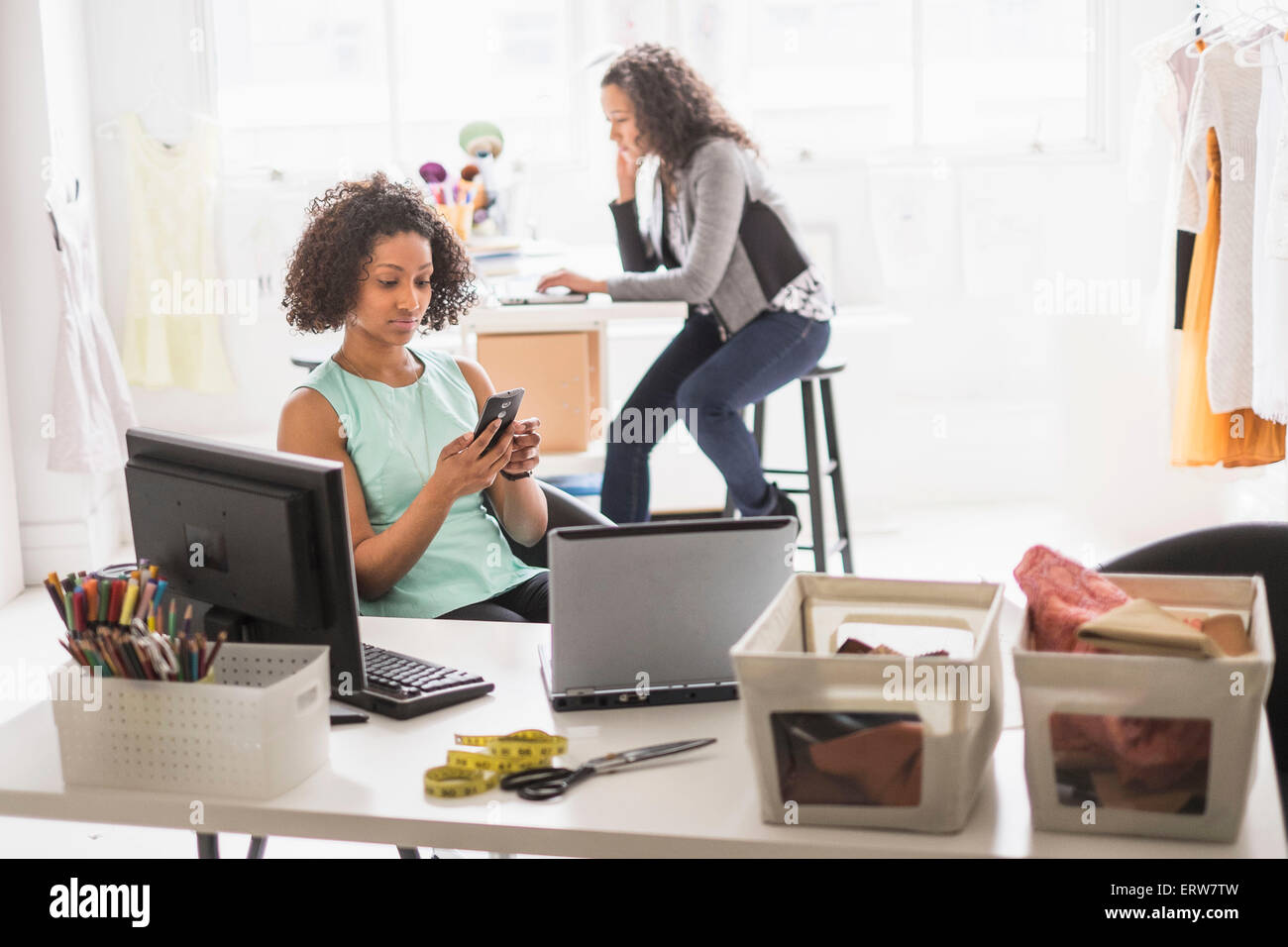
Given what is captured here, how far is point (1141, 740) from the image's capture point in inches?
43.8

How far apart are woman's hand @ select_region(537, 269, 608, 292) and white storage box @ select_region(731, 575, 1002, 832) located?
7.01 feet

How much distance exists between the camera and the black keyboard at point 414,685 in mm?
1462

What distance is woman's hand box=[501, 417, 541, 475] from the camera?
1911 millimetres

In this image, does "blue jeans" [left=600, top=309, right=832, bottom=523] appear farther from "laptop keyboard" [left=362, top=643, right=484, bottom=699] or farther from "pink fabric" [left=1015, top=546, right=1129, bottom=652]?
"pink fabric" [left=1015, top=546, right=1129, bottom=652]

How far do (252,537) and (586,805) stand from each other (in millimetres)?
472

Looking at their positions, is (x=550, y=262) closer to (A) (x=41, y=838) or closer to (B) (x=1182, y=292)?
(B) (x=1182, y=292)

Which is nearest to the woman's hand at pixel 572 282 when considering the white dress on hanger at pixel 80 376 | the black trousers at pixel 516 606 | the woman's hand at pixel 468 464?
the black trousers at pixel 516 606

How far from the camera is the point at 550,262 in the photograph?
3.84m

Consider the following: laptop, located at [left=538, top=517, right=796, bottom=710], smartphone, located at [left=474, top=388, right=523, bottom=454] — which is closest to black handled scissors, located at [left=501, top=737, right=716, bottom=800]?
laptop, located at [left=538, top=517, right=796, bottom=710]

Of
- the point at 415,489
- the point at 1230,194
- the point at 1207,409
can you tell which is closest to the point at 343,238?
the point at 415,489
